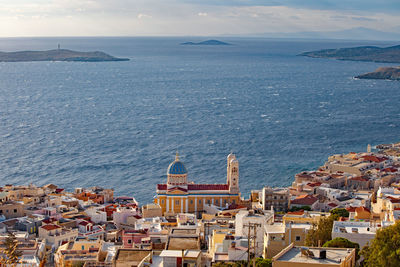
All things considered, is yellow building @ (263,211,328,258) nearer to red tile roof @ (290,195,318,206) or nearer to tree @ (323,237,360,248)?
tree @ (323,237,360,248)

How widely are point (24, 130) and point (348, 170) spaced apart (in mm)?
54576

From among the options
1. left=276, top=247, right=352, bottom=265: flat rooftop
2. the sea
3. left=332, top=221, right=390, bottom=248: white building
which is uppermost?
left=276, top=247, right=352, bottom=265: flat rooftop

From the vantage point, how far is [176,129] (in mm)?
102625

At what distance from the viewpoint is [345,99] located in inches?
5738

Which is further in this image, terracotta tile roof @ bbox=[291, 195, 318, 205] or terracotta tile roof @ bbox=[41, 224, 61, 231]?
terracotta tile roof @ bbox=[291, 195, 318, 205]

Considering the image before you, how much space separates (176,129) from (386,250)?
270 ft

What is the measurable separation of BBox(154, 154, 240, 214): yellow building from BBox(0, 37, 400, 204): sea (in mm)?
9804

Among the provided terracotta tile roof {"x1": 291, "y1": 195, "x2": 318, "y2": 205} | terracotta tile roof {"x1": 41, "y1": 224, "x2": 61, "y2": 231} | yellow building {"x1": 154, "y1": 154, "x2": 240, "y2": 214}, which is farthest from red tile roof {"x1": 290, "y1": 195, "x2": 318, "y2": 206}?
terracotta tile roof {"x1": 41, "y1": 224, "x2": 61, "y2": 231}

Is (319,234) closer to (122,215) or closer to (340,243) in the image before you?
(340,243)

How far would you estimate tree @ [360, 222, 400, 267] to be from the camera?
67.9ft

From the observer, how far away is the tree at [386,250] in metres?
20.7

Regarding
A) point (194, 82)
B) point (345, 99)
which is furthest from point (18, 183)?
point (194, 82)

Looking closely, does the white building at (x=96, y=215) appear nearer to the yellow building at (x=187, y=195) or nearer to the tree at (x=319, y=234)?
the yellow building at (x=187, y=195)

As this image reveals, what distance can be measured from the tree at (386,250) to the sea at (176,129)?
138 feet
